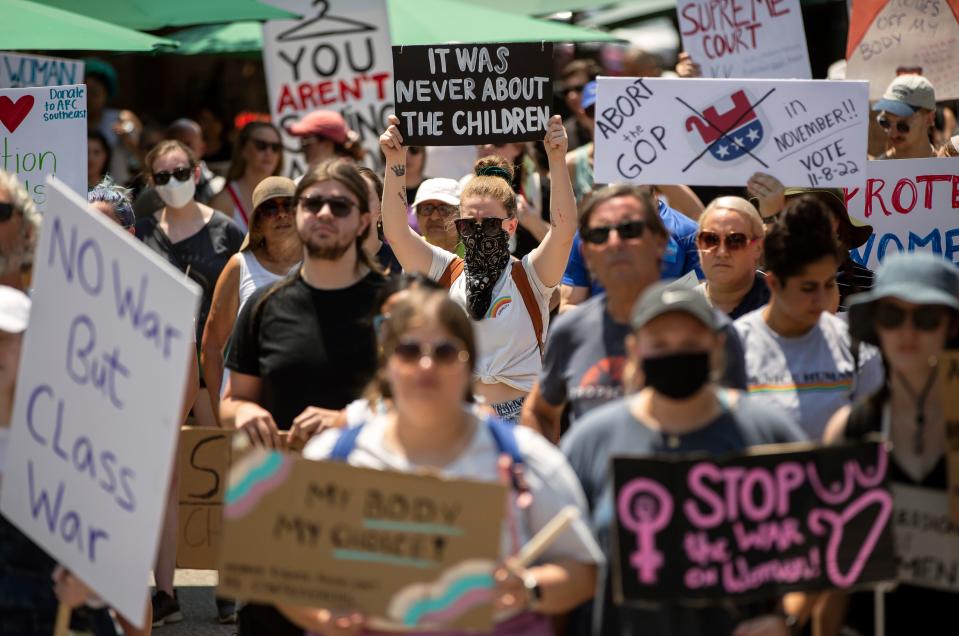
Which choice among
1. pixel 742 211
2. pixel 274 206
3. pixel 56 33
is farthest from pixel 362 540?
pixel 56 33

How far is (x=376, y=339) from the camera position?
183 inches

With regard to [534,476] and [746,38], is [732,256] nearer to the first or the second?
[534,476]

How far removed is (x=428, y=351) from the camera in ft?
11.6

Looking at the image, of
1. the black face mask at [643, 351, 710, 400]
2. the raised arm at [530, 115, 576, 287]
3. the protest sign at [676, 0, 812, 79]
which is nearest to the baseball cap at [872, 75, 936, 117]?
the protest sign at [676, 0, 812, 79]

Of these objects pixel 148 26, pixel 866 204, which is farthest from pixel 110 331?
pixel 148 26

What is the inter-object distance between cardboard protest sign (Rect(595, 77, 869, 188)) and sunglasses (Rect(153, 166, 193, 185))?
223cm

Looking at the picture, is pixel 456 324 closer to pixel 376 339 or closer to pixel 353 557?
pixel 353 557

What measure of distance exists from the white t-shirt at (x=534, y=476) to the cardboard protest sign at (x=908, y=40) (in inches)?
225

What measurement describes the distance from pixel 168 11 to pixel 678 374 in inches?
304

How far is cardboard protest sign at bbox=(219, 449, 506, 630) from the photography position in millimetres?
3398

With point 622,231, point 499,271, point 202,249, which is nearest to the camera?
point 622,231

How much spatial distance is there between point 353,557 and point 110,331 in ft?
2.82

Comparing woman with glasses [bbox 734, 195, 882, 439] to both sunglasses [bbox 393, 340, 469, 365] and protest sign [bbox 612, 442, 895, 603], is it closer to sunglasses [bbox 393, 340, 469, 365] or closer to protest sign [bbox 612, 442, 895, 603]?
protest sign [bbox 612, 442, 895, 603]

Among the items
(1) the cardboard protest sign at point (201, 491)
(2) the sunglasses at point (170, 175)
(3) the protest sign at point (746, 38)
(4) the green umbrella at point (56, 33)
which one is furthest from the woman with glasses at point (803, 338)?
(4) the green umbrella at point (56, 33)
